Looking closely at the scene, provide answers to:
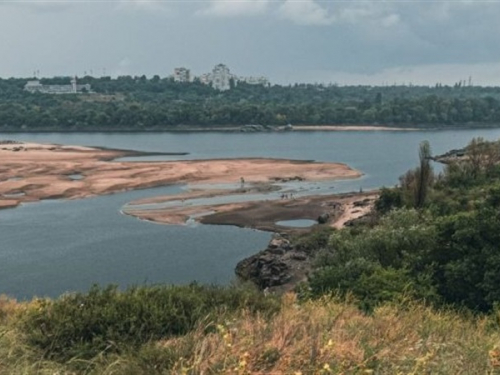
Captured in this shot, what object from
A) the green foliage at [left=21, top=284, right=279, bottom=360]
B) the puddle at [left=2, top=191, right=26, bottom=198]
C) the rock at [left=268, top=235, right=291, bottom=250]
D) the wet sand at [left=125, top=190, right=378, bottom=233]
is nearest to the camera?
the green foliage at [left=21, top=284, right=279, bottom=360]

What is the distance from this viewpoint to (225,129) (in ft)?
430

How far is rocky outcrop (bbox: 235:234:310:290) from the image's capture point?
28797 millimetres

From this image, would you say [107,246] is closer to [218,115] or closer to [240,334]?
[240,334]

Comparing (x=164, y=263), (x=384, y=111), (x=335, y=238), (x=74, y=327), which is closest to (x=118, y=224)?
(x=164, y=263)

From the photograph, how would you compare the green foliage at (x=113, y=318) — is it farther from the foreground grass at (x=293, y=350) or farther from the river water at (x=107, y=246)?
the river water at (x=107, y=246)

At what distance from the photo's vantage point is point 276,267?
30125mm

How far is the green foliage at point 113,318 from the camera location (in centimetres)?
826

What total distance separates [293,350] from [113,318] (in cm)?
347

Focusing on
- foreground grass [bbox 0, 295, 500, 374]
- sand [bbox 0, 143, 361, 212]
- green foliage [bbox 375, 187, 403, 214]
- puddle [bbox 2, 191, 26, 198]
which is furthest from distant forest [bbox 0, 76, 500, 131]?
foreground grass [bbox 0, 295, 500, 374]

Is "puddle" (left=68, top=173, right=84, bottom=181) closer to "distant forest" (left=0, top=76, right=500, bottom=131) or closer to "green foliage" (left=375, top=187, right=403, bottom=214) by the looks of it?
"green foliage" (left=375, top=187, right=403, bottom=214)

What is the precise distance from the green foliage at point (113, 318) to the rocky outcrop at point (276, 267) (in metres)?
17.8

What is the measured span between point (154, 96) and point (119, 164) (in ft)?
393

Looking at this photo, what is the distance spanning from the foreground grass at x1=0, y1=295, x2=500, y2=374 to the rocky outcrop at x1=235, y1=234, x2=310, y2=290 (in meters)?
19.2

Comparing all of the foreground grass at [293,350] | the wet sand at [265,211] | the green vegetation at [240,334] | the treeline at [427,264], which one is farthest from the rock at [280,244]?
the foreground grass at [293,350]
